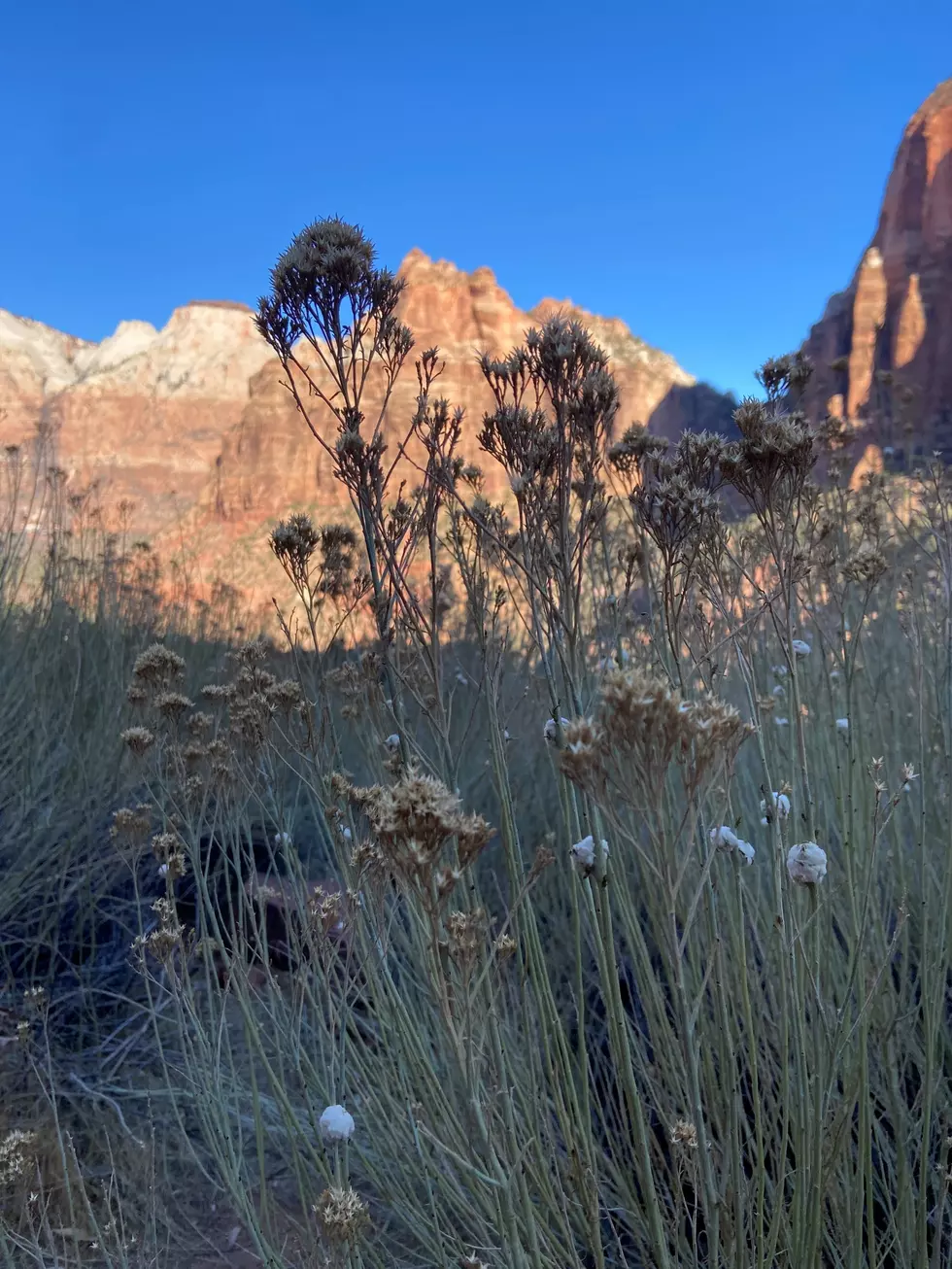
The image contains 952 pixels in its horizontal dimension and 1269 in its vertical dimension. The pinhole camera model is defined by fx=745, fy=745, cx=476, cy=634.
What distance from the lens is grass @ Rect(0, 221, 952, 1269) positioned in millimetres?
1206

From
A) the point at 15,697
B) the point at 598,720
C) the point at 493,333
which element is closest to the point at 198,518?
the point at 493,333

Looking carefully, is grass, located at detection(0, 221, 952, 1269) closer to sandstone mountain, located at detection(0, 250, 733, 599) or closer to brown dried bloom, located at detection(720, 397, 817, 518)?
brown dried bloom, located at detection(720, 397, 817, 518)

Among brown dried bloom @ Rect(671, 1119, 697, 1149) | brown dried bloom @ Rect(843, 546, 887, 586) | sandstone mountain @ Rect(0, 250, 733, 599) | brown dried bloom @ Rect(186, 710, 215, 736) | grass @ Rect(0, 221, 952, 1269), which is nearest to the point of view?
grass @ Rect(0, 221, 952, 1269)

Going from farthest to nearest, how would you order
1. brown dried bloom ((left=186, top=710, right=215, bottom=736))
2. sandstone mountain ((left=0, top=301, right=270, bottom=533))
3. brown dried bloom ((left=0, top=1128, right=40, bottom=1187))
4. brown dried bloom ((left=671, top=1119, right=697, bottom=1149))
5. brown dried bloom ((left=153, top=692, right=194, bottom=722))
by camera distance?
1. sandstone mountain ((left=0, top=301, right=270, bottom=533))
2. brown dried bloom ((left=186, top=710, right=215, bottom=736))
3. brown dried bloom ((left=153, top=692, right=194, bottom=722))
4. brown dried bloom ((left=0, top=1128, right=40, bottom=1187))
5. brown dried bloom ((left=671, top=1119, right=697, bottom=1149))

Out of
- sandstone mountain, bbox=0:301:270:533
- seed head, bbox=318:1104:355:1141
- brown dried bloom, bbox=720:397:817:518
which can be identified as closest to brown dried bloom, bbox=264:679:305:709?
seed head, bbox=318:1104:355:1141

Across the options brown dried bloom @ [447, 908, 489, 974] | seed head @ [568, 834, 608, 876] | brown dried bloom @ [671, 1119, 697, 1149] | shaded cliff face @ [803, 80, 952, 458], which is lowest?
brown dried bloom @ [671, 1119, 697, 1149]

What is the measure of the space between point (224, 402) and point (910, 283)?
76.3 meters

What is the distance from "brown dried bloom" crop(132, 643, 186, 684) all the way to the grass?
12 mm

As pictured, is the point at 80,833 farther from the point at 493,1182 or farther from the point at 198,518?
the point at 198,518

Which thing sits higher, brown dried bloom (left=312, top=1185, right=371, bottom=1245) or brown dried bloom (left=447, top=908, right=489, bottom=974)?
brown dried bloom (left=447, top=908, right=489, bottom=974)

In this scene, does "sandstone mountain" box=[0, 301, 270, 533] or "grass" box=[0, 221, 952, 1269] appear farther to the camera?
"sandstone mountain" box=[0, 301, 270, 533]

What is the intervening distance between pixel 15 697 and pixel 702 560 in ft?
12.9

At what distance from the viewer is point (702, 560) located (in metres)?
1.99

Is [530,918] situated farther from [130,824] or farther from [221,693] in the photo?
[221,693]
